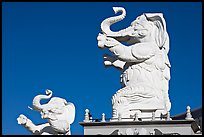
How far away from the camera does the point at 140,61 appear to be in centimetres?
1448

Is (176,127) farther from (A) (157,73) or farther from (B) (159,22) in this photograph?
(B) (159,22)

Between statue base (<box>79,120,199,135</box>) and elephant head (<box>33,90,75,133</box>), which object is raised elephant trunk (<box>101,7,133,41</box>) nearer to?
elephant head (<box>33,90,75,133</box>)

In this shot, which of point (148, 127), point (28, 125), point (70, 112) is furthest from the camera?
point (28, 125)

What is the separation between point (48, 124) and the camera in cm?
1445

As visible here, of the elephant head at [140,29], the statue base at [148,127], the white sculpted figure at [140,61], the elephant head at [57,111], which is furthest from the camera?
the elephant head at [140,29]

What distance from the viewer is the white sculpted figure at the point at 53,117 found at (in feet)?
45.7

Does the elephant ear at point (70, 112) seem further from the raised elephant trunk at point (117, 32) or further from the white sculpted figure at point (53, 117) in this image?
the raised elephant trunk at point (117, 32)

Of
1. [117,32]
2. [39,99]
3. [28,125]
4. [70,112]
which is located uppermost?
[117,32]

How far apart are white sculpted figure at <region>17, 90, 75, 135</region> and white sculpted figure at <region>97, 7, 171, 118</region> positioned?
1.70 metres

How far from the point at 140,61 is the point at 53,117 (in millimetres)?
3746

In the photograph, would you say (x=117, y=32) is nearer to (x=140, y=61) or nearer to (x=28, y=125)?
(x=140, y=61)

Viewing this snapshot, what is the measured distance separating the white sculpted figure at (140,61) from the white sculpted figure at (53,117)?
1701 millimetres

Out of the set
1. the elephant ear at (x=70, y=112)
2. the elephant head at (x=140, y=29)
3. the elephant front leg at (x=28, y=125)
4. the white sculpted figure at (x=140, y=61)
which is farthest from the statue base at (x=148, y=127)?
the elephant head at (x=140, y=29)

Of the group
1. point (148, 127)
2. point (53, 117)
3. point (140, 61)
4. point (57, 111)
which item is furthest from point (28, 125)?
point (140, 61)
